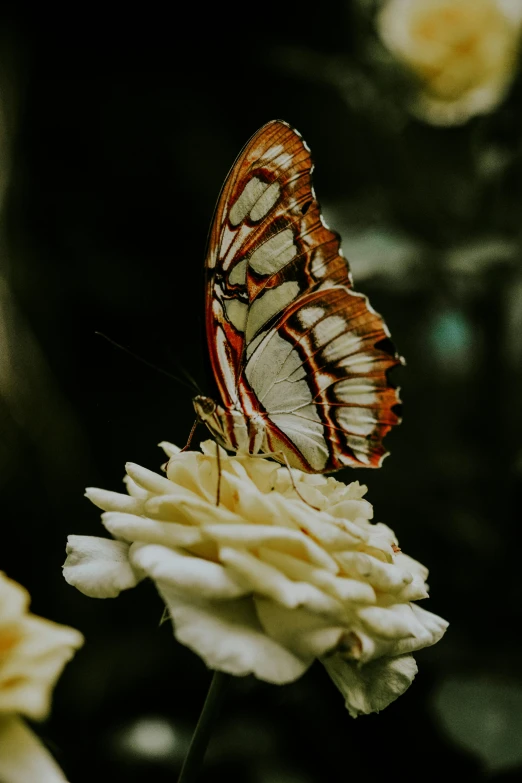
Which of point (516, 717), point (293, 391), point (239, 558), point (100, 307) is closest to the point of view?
point (239, 558)

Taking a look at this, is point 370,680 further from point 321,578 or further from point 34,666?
point 34,666

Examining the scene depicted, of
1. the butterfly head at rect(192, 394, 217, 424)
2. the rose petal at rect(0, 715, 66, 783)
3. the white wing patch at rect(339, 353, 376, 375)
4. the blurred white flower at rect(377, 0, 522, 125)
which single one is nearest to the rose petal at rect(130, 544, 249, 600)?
the rose petal at rect(0, 715, 66, 783)

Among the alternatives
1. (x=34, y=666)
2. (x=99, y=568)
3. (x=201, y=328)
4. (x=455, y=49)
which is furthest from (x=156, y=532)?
(x=455, y=49)

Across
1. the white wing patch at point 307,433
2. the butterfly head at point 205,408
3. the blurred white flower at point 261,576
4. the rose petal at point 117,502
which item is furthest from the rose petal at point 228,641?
the white wing patch at point 307,433

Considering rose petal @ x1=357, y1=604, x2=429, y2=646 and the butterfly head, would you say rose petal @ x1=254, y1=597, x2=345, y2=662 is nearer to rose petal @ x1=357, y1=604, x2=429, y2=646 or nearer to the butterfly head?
rose petal @ x1=357, y1=604, x2=429, y2=646

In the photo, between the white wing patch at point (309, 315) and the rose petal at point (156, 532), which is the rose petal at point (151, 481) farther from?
the white wing patch at point (309, 315)

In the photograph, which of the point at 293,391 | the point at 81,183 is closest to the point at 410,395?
the point at 293,391

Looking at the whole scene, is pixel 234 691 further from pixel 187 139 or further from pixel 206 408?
pixel 187 139
